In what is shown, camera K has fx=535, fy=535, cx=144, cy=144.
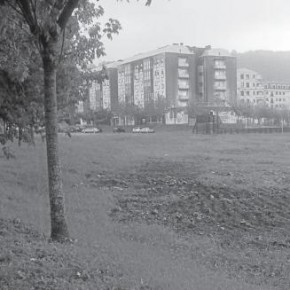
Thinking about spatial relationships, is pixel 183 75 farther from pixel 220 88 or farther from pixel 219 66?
pixel 220 88

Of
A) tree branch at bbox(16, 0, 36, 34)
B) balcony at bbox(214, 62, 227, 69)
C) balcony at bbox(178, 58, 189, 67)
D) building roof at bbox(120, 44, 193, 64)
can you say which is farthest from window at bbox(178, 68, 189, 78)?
tree branch at bbox(16, 0, 36, 34)

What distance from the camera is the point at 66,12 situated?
8305 millimetres

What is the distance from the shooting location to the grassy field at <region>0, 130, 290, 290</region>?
279 inches

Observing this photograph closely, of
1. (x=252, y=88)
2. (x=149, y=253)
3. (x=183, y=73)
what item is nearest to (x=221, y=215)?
(x=149, y=253)

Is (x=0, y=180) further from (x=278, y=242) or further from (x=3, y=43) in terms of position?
(x=278, y=242)

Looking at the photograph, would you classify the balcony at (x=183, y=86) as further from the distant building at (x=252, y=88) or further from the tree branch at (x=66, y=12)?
the tree branch at (x=66, y=12)

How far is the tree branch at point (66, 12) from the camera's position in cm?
820

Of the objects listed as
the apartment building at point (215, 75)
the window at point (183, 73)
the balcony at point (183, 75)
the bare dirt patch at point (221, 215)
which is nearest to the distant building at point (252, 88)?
the apartment building at point (215, 75)

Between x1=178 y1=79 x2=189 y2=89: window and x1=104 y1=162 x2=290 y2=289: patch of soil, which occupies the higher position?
x1=178 y1=79 x2=189 y2=89: window

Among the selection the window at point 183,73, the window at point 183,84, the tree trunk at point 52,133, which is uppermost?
the window at point 183,73

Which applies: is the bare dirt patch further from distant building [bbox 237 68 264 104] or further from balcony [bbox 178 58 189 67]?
distant building [bbox 237 68 264 104]

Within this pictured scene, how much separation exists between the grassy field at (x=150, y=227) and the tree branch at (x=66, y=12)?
3.45 metres

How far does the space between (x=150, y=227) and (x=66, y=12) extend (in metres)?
6.32

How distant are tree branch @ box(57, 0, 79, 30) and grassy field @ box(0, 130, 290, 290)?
3452 mm
